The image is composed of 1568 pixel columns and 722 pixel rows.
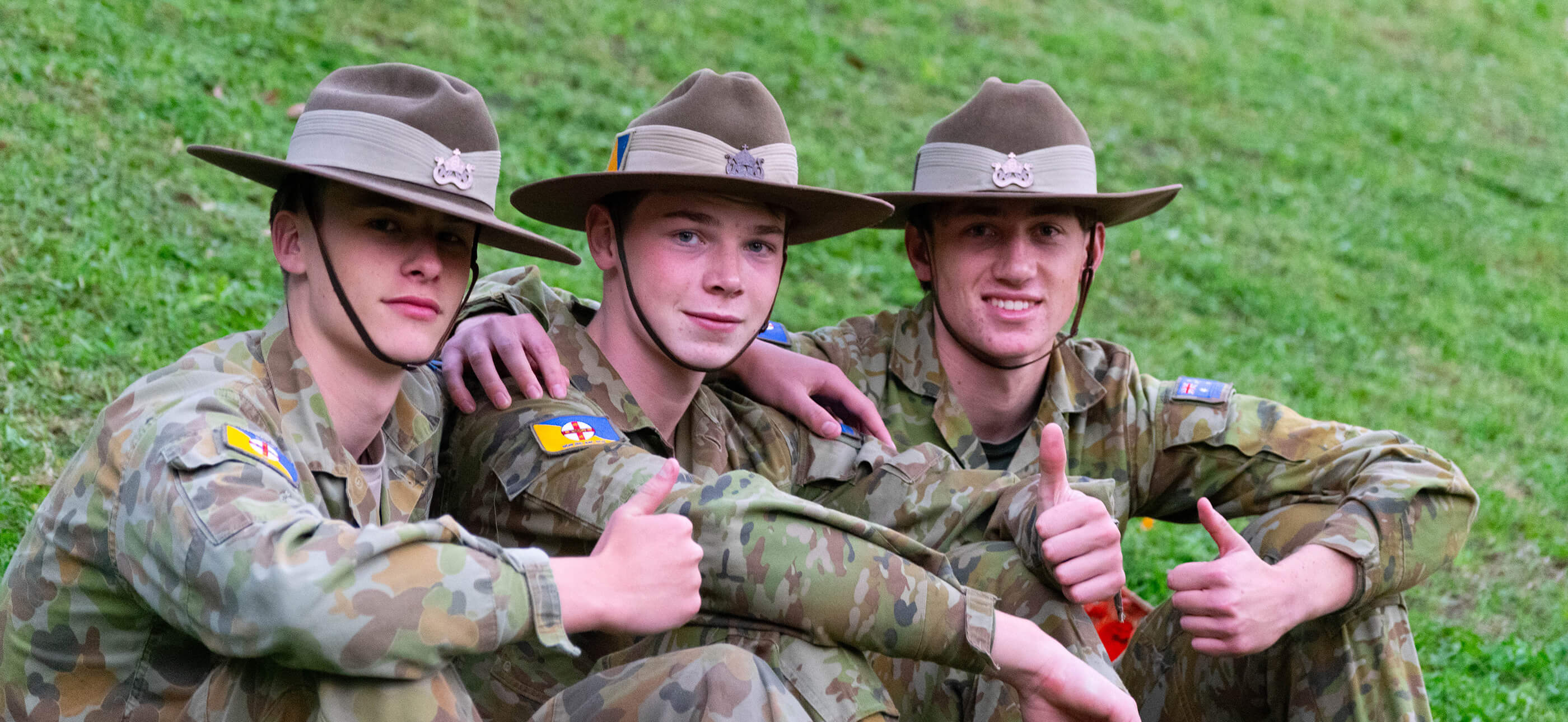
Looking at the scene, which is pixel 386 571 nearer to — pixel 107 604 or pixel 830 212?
pixel 107 604

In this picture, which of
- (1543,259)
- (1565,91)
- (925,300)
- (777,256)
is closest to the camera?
(777,256)

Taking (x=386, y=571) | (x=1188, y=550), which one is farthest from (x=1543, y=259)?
(x=386, y=571)

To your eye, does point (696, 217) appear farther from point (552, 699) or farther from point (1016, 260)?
point (552, 699)

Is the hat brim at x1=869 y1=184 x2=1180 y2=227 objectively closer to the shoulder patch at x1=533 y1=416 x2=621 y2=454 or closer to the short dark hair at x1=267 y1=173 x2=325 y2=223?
the shoulder patch at x1=533 y1=416 x2=621 y2=454

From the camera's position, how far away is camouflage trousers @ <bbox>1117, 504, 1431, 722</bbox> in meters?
3.75

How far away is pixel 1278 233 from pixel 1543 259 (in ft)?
7.86

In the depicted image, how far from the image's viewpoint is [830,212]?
12.5 ft

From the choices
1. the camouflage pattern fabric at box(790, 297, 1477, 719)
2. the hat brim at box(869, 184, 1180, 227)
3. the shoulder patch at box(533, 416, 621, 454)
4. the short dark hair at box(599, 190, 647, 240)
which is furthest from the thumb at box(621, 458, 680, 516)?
the camouflage pattern fabric at box(790, 297, 1477, 719)

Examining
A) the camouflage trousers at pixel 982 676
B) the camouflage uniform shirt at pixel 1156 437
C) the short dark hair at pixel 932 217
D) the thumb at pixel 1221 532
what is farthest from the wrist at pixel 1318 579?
the short dark hair at pixel 932 217

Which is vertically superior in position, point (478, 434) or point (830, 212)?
point (830, 212)

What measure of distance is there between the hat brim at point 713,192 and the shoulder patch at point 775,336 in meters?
0.37

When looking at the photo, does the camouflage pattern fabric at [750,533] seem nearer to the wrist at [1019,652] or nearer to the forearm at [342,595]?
the wrist at [1019,652]

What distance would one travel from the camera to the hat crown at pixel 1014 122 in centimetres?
425

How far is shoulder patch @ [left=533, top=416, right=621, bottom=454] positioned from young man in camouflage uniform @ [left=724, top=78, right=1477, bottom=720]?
776 mm
